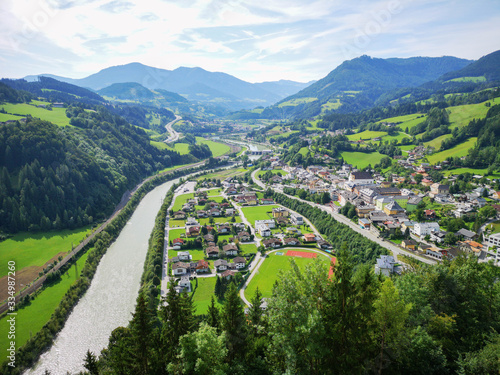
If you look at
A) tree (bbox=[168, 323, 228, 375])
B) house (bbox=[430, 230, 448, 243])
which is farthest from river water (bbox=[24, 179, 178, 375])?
house (bbox=[430, 230, 448, 243])

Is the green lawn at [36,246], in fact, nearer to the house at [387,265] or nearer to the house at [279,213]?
the house at [279,213]

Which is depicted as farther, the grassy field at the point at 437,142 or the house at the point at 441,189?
the grassy field at the point at 437,142

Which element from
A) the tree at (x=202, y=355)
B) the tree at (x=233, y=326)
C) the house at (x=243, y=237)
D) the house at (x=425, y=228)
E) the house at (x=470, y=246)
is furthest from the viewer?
the house at (x=243, y=237)

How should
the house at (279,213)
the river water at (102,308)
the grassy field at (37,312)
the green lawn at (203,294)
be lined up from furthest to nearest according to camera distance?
the house at (279,213) → the green lawn at (203,294) → the grassy field at (37,312) → the river water at (102,308)

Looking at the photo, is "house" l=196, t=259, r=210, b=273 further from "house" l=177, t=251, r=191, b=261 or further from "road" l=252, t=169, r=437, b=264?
"road" l=252, t=169, r=437, b=264

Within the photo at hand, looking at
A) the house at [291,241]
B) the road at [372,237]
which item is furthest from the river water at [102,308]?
the road at [372,237]

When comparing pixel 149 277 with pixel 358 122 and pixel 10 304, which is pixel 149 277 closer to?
pixel 10 304
